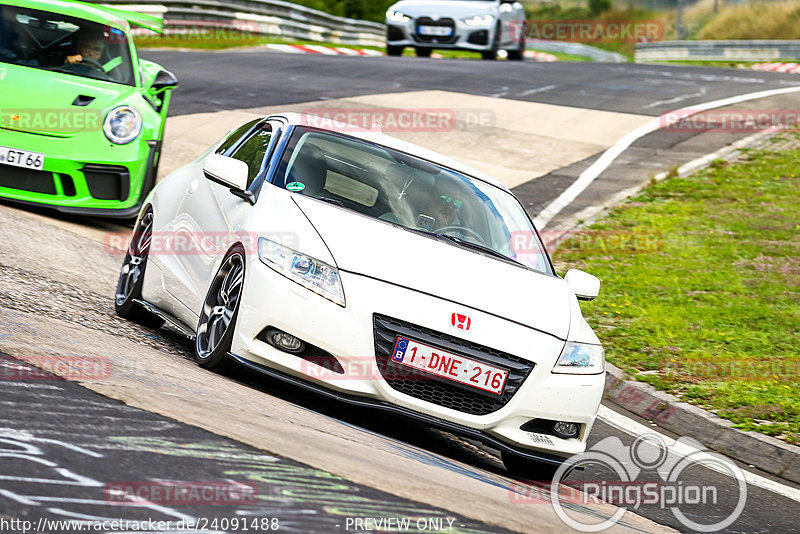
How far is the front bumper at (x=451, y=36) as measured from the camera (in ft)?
85.8

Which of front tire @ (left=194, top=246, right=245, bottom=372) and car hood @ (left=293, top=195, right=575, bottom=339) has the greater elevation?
car hood @ (left=293, top=195, right=575, bottom=339)

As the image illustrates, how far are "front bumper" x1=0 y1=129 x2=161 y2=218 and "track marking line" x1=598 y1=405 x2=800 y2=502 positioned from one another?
A: 15.1 ft

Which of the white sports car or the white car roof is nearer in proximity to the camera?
the white sports car

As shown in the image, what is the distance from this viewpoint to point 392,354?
5.29 meters

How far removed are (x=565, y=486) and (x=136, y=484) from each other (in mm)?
2829

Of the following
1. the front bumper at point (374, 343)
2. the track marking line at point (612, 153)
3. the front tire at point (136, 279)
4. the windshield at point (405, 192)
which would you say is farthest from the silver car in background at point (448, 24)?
the front bumper at point (374, 343)

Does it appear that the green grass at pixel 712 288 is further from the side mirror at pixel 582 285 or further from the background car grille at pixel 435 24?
the background car grille at pixel 435 24

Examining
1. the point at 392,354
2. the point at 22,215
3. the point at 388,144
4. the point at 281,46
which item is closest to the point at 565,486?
the point at 392,354

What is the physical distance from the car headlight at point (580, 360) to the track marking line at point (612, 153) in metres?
6.75

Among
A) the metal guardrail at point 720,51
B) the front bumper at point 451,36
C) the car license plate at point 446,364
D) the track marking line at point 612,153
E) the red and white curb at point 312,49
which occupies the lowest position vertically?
the metal guardrail at point 720,51

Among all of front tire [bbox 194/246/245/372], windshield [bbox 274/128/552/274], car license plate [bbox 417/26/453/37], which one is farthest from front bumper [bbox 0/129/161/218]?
car license plate [bbox 417/26/453/37]

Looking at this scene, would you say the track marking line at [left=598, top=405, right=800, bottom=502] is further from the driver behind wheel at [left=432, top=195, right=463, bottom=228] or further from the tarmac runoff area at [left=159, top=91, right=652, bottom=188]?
the tarmac runoff area at [left=159, top=91, right=652, bottom=188]

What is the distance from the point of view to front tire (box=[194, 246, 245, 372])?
5.62 meters

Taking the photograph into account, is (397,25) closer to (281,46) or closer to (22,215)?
(281,46)
